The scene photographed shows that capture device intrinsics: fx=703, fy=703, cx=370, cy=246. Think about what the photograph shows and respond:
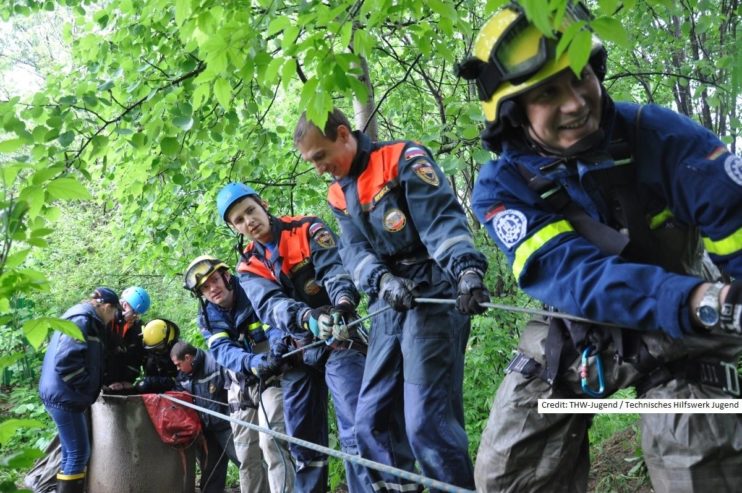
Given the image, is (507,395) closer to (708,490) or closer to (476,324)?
(708,490)

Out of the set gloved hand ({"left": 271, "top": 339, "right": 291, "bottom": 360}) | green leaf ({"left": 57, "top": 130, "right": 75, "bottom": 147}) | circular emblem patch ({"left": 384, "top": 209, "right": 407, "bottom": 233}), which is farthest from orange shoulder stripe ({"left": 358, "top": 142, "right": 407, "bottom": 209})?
green leaf ({"left": 57, "top": 130, "right": 75, "bottom": 147})

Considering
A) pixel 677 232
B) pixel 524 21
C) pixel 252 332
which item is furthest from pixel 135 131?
pixel 677 232

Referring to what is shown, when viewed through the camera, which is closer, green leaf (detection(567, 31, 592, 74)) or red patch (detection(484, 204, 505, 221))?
green leaf (detection(567, 31, 592, 74))

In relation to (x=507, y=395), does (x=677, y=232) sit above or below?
above

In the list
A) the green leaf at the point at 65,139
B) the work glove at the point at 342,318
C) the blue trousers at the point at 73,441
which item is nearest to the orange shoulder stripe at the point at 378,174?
the work glove at the point at 342,318

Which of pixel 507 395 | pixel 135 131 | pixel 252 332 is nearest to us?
pixel 507 395

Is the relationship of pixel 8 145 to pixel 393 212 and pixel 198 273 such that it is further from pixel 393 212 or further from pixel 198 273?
pixel 198 273

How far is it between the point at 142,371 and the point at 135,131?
155 inches

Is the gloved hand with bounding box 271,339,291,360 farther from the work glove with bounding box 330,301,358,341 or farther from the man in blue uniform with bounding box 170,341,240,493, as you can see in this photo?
the man in blue uniform with bounding box 170,341,240,493

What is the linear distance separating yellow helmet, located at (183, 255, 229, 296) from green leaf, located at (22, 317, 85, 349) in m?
3.23

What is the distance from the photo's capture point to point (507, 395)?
254 cm

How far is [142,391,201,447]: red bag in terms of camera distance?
674 cm

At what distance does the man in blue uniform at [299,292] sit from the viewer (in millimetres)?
4512

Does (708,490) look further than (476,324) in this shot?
No
